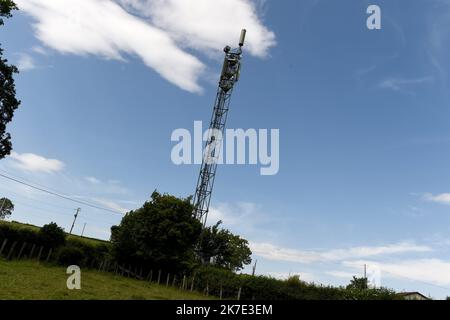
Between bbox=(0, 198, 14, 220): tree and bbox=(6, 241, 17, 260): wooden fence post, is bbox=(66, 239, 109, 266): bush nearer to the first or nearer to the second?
bbox=(6, 241, 17, 260): wooden fence post

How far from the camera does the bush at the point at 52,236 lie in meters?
42.6

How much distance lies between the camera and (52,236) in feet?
141

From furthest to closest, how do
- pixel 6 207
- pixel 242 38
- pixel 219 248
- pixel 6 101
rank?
pixel 6 207 → pixel 219 248 → pixel 242 38 → pixel 6 101

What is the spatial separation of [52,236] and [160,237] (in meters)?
12.3

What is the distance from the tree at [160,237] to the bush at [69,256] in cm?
513

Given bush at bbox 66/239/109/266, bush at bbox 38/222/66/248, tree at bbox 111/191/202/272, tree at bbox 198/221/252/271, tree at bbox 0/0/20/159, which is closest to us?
tree at bbox 0/0/20/159

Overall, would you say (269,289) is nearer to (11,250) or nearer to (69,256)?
(69,256)

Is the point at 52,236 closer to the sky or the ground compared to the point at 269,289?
closer to the sky

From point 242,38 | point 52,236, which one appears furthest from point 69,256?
point 242,38

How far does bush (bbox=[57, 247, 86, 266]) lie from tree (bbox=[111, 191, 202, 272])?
513cm

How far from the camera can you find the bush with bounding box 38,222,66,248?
42.6 metres

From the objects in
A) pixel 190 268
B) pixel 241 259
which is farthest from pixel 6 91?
pixel 241 259

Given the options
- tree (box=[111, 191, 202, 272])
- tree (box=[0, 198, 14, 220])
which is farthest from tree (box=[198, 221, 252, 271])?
tree (box=[0, 198, 14, 220])
